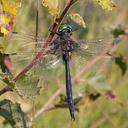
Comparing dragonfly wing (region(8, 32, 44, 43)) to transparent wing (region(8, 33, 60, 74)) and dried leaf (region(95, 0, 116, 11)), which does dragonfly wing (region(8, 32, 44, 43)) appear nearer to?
transparent wing (region(8, 33, 60, 74))

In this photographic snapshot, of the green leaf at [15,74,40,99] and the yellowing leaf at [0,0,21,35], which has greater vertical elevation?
the yellowing leaf at [0,0,21,35]

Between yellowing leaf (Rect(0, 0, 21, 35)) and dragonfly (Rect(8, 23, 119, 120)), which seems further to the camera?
dragonfly (Rect(8, 23, 119, 120))

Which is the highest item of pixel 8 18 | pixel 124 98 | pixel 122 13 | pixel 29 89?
pixel 8 18

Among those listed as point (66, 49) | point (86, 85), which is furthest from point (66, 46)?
point (86, 85)

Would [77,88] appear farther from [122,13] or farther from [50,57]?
[122,13]

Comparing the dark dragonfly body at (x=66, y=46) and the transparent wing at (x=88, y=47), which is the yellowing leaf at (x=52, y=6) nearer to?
the dark dragonfly body at (x=66, y=46)

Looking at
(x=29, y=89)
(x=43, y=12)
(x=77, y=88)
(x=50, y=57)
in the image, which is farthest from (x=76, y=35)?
(x=29, y=89)

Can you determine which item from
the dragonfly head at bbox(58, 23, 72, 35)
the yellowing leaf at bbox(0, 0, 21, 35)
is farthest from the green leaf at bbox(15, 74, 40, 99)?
the dragonfly head at bbox(58, 23, 72, 35)
